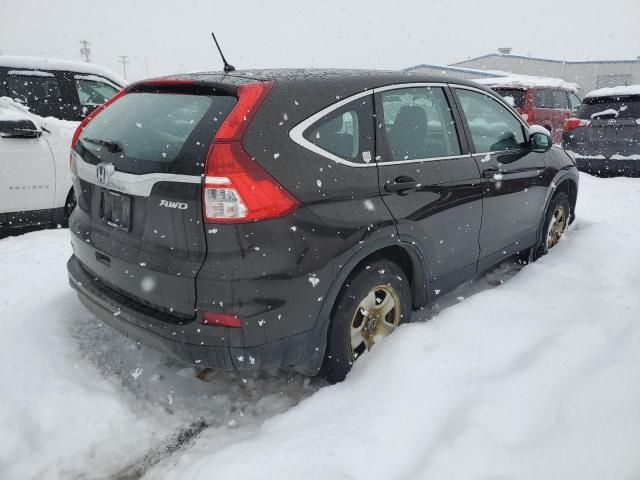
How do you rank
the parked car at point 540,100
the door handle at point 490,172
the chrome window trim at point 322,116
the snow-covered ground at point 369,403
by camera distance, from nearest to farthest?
the snow-covered ground at point 369,403 → the chrome window trim at point 322,116 → the door handle at point 490,172 → the parked car at point 540,100

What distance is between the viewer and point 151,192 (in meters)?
2.26

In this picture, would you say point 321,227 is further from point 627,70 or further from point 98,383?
point 627,70

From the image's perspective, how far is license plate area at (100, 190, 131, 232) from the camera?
7.95 ft

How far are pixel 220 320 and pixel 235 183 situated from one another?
62 cm

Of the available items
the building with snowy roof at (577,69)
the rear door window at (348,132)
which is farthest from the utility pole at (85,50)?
the rear door window at (348,132)

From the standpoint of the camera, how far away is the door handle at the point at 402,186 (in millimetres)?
2674

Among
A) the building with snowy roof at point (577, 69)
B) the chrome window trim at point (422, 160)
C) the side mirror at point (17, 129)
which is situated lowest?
the side mirror at point (17, 129)

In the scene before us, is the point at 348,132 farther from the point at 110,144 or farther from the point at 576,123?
the point at 576,123

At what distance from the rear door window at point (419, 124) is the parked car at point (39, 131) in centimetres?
376

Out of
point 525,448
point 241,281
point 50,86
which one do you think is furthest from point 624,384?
point 50,86

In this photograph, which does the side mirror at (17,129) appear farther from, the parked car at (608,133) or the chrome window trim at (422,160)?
the parked car at (608,133)

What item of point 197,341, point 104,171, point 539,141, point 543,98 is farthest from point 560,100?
point 197,341

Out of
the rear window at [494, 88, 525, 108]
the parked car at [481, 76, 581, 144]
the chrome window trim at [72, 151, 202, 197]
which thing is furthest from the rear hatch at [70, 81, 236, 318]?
the rear window at [494, 88, 525, 108]

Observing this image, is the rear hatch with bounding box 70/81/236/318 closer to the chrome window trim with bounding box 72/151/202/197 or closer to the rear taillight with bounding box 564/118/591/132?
the chrome window trim with bounding box 72/151/202/197
